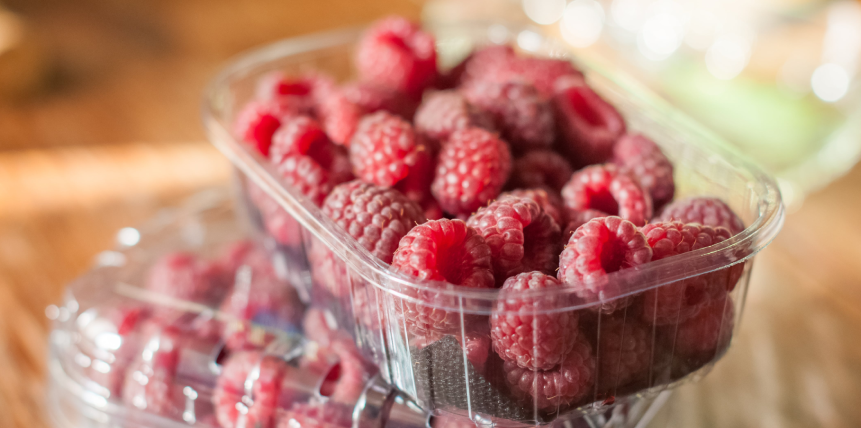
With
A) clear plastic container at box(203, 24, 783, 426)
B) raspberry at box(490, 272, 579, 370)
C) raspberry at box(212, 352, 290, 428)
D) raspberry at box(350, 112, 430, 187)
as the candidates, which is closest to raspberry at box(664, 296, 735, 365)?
clear plastic container at box(203, 24, 783, 426)

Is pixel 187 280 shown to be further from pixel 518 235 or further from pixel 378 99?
pixel 518 235

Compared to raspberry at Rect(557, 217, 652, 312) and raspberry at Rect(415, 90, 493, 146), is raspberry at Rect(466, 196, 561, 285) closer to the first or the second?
raspberry at Rect(557, 217, 652, 312)

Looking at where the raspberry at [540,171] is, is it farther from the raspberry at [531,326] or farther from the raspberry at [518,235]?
the raspberry at [531,326]

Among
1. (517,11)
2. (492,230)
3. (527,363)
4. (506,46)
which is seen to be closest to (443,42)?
(506,46)

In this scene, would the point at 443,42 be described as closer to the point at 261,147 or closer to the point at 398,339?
the point at 261,147

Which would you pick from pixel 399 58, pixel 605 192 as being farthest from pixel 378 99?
pixel 605 192

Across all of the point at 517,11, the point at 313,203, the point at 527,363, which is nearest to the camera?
the point at 527,363

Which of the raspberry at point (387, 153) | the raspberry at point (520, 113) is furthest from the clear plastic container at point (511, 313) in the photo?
the raspberry at point (520, 113)
